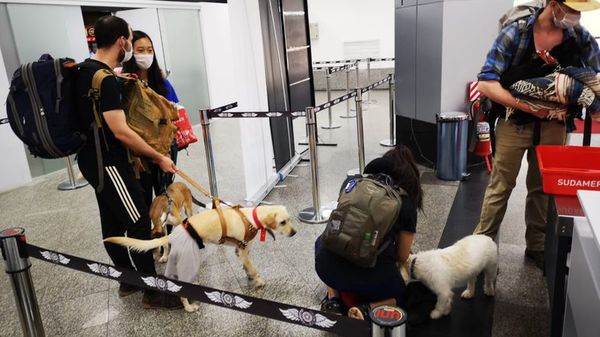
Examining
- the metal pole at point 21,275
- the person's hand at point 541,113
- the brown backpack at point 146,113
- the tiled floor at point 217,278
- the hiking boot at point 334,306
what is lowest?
the tiled floor at point 217,278

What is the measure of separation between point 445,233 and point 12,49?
554cm

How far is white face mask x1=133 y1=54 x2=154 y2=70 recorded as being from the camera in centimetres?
305

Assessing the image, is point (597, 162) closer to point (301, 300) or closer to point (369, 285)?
point (369, 285)

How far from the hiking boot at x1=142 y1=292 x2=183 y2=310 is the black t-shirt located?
91 cm

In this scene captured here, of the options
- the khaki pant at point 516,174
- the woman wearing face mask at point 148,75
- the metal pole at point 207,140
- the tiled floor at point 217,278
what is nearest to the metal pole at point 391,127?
the tiled floor at point 217,278

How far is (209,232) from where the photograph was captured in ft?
8.40

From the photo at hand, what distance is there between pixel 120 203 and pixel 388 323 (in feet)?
5.87

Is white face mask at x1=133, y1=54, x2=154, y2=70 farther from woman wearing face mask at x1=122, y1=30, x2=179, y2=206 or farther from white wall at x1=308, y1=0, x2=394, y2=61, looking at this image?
white wall at x1=308, y1=0, x2=394, y2=61

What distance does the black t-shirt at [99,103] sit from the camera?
2354 mm

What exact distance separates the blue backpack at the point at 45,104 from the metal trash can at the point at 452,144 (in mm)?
3521

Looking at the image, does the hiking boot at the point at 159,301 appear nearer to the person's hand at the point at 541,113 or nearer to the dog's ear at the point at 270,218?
the dog's ear at the point at 270,218

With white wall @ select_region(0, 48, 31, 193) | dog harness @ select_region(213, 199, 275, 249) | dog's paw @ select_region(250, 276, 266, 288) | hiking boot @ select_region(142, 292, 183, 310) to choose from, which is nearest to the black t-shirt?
dog harness @ select_region(213, 199, 275, 249)

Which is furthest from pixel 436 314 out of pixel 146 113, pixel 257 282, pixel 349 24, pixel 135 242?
pixel 349 24

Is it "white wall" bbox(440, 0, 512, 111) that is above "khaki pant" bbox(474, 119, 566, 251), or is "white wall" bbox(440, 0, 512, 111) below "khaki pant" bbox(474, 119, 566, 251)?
above
